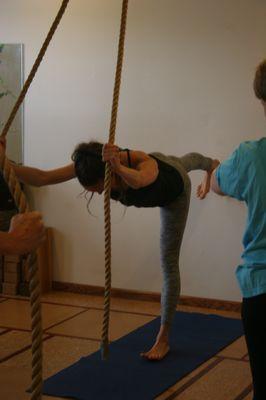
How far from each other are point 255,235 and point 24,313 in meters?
3.47

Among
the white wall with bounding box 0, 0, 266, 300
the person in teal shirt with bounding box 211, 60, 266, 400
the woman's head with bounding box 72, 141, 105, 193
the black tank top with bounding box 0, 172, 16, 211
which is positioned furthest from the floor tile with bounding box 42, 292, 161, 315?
the person in teal shirt with bounding box 211, 60, 266, 400

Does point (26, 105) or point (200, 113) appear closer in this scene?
point (200, 113)

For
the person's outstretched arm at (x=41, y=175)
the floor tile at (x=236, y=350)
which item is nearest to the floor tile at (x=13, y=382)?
the person's outstretched arm at (x=41, y=175)

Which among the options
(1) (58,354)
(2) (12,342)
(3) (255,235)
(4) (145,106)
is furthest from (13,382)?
(4) (145,106)

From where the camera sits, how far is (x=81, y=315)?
4875 millimetres

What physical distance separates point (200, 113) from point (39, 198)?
5.62 feet

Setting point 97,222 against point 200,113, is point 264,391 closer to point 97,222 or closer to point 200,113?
point 200,113

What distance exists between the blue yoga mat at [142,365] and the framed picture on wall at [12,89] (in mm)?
2105

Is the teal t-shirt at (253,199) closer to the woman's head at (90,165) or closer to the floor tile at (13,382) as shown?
the woman's head at (90,165)

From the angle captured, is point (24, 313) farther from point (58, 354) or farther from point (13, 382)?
point (13, 382)

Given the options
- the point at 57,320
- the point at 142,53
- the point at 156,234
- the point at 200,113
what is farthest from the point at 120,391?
the point at 142,53

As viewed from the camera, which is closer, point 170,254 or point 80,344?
point 170,254

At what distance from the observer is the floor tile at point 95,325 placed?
4402mm

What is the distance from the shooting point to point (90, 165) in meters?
3.39
